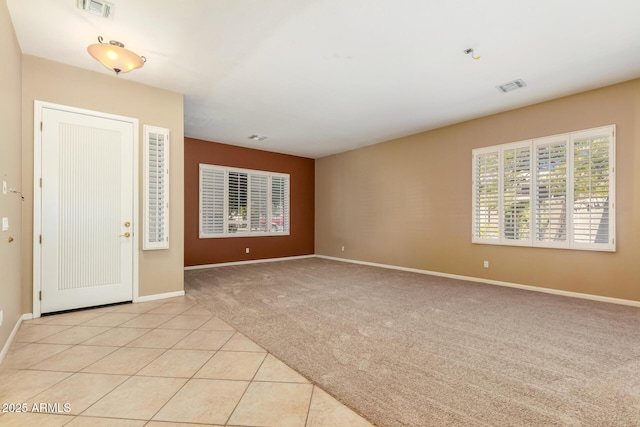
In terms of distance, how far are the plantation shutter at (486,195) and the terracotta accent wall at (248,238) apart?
4492 mm

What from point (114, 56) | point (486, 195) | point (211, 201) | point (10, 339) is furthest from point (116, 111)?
point (486, 195)

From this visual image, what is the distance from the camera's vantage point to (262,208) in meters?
7.60

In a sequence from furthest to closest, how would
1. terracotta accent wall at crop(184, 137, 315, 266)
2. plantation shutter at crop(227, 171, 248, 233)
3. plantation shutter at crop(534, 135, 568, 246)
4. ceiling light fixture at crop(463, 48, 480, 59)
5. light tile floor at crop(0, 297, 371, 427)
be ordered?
plantation shutter at crop(227, 171, 248, 233) < terracotta accent wall at crop(184, 137, 315, 266) < plantation shutter at crop(534, 135, 568, 246) < ceiling light fixture at crop(463, 48, 480, 59) < light tile floor at crop(0, 297, 371, 427)

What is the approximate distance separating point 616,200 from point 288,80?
14.6ft

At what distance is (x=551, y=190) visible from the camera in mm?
4387

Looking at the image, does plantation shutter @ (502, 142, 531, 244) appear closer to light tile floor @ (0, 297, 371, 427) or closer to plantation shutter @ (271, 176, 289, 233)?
light tile floor @ (0, 297, 371, 427)

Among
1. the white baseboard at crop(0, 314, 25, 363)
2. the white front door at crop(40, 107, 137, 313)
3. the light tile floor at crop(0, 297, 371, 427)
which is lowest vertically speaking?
the light tile floor at crop(0, 297, 371, 427)

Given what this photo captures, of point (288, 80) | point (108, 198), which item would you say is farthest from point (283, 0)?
point (108, 198)

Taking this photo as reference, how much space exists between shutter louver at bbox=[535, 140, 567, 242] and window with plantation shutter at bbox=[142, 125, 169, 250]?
5.32 m

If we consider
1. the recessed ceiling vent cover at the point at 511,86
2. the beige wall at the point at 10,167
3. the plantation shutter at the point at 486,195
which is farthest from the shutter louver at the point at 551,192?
the beige wall at the point at 10,167

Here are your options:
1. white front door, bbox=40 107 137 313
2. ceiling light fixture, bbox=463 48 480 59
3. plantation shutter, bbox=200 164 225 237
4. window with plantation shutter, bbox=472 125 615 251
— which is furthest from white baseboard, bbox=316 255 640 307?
white front door, bbox=40 107 137 313

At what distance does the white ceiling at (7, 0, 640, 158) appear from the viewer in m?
2.54

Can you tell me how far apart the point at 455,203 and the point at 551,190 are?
1444 mm

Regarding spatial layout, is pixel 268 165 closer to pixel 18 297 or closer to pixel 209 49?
pixel 209 49
